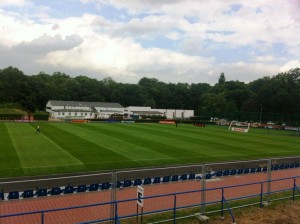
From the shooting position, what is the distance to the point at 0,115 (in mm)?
78500

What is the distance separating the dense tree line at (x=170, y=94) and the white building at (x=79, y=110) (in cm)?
1105

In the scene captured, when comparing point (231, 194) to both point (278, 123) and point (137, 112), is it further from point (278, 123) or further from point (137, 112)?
point (137, 112)

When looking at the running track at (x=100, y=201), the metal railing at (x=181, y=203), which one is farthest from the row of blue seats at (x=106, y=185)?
the metal railing at (x=181, y=203)

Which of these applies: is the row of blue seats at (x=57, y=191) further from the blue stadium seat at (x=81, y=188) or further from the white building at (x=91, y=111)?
the white building at (x=91, y=111)

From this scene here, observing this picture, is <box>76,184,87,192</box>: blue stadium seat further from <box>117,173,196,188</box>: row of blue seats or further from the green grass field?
the green grass field

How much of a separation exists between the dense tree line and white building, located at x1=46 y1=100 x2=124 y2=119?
11.1 meters

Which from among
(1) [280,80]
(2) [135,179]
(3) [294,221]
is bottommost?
(3) [294,221]

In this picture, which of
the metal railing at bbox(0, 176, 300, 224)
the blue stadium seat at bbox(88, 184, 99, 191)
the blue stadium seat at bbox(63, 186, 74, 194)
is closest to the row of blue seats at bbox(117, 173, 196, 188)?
the metal railing at bbox(0, 176, 300, 224)

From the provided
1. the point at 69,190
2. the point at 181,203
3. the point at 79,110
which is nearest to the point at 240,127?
the point at 79,110

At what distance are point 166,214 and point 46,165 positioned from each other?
13.9 metres

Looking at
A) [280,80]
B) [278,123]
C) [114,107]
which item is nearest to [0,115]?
[114,107]

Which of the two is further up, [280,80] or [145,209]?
[280,80]

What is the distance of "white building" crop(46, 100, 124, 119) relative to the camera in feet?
342

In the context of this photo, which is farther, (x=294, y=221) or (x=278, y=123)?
(x=278, y=123)
